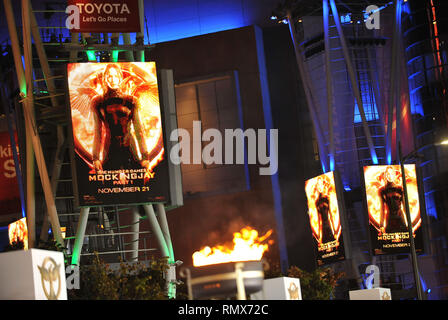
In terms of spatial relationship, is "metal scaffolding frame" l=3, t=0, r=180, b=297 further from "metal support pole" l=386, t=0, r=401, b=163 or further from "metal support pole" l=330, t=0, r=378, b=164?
"metal support pole" l=386, t=0, r=401, b=163

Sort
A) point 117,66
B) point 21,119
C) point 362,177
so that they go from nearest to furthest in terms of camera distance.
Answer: point 117,66
point 21,119
point 362,177

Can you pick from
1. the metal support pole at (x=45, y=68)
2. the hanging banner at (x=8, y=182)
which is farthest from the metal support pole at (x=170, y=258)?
the hanging banner at (x=8, y=182)

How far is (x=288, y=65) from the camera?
6681cm

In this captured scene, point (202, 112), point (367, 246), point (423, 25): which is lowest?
point (367, 246)

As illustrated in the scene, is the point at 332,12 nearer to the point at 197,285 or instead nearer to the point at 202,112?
the point at 202,112

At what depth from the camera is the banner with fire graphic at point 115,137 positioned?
120 ft

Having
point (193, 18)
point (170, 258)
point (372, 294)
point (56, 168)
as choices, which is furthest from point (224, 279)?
point (193, 18)

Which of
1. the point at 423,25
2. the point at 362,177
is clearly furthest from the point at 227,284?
the point at 423,25

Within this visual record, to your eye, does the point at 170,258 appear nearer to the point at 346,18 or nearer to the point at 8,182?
the point at 8,182

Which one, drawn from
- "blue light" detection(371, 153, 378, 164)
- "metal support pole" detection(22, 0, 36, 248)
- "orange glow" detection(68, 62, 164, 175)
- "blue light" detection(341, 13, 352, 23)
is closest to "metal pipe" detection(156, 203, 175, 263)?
"orange glow" detection(68, 62, 164, 175)

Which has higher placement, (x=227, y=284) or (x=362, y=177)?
(x=362, y=177)

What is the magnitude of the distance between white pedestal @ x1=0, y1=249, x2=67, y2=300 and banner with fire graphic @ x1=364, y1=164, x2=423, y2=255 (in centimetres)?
4154

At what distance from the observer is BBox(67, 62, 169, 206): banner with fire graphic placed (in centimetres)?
3647

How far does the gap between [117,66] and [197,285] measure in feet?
74.0
